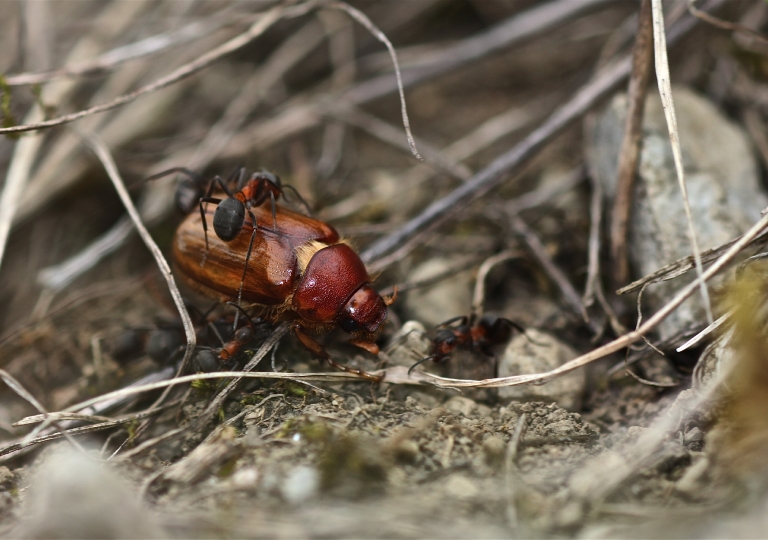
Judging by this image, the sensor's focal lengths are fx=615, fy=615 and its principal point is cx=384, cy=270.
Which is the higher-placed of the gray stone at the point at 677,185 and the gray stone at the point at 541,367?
the gray stone at the point at 677,185

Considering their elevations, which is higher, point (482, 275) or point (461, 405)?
point (482, 275)

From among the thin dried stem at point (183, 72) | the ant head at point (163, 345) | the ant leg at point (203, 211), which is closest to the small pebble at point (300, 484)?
the ant head at point (163, 345)

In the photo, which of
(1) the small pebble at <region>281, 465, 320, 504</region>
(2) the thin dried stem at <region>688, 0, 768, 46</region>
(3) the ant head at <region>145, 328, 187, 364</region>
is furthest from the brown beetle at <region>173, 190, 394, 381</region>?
(2) the thin dried stem at <region>688, 0, 768, 46</region>

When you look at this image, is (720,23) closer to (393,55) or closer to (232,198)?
(393,55)

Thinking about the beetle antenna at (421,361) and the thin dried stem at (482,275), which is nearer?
the beetle antenna at (421,361)

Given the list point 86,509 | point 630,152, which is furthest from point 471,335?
point 86,509

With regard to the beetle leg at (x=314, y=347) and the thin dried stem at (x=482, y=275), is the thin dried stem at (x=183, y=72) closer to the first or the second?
the beetle leg at (x=314, y=347)

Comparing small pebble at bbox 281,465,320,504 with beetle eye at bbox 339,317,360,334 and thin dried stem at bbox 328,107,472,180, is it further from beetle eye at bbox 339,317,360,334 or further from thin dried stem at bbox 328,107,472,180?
thin dried stem at bbox 328,107,472,180

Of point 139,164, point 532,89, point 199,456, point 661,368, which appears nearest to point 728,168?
point 661,368
